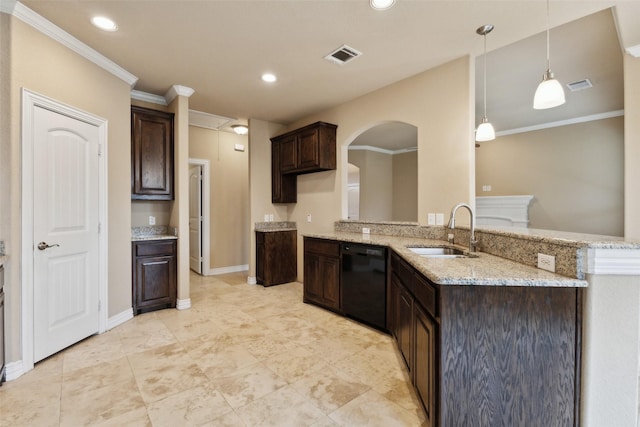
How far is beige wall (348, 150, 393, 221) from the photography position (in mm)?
7426

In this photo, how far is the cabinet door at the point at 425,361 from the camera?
1512 millimetres

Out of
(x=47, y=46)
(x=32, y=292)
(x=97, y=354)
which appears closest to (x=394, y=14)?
(x=47, y=46)

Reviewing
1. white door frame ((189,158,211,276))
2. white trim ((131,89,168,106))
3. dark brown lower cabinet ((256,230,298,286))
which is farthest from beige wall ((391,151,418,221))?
white trim ((131,89,168,106))

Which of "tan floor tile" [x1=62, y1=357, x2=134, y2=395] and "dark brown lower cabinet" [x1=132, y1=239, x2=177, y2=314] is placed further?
"dark brown lower cabinet" [x1=132, y1=239, x2=177, y2=314]

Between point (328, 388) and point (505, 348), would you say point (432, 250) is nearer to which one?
point (505, 348)

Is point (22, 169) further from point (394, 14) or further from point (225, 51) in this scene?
point (394, 14)

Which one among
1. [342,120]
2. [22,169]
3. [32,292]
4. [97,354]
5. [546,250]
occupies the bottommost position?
[97,354]

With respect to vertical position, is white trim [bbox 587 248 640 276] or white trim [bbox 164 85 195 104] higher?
white trim [bbox 164 85 195 104]

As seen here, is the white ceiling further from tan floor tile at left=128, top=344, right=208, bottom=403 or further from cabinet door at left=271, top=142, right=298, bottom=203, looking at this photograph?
tan floor tile at left=128, top=344, right=208, bottom=403

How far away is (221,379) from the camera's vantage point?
208 centimetres

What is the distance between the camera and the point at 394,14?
87.7 inches

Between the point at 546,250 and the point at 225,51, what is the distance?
3021mm

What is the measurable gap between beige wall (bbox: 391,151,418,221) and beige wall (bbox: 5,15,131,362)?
6.35 meters

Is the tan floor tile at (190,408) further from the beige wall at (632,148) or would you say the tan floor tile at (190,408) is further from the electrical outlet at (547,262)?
the beige wall at (632,148)
